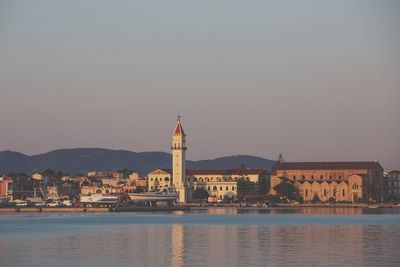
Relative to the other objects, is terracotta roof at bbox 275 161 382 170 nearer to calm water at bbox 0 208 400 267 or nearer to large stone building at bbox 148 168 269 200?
large stone building at bbox 148 168 269 200

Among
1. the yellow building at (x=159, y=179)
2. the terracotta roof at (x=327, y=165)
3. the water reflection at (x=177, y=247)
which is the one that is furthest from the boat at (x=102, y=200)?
the water reflection at (x=177, y=247)

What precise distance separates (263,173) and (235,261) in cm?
12523

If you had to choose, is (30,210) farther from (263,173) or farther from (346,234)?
(346,234)

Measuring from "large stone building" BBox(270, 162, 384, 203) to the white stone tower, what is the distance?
14.6m

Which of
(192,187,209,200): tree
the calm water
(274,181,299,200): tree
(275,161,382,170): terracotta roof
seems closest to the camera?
the calm water

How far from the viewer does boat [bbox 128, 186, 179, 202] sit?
140 meters

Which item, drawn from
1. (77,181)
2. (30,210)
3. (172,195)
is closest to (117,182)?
(77,181)

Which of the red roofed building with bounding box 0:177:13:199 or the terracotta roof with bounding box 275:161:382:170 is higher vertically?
the terracotta roof with bounding box 275:161:382:170

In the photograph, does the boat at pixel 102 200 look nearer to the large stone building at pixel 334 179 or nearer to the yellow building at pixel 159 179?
the yellow building at pixel 159 179

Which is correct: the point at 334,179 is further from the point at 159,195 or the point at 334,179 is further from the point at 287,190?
the point at 159,195

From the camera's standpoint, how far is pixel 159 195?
459 feet

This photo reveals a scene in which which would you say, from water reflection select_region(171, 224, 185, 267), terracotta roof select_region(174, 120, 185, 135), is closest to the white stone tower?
terracotta roof select_region(174, 120, 185, 135)

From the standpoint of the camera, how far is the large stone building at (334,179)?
145 m

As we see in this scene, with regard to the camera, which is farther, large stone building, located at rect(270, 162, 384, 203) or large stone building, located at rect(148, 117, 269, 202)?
large stone building, located at rect(148, 117, 269, 202)
